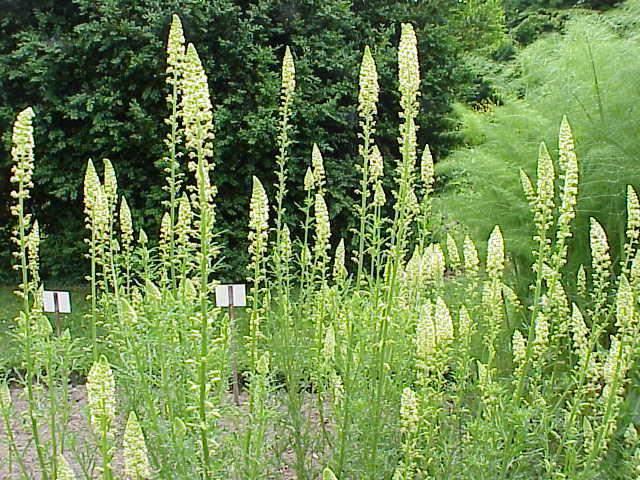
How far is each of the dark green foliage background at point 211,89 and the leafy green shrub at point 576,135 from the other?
2280 mm

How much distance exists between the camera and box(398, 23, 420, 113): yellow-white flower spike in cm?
276

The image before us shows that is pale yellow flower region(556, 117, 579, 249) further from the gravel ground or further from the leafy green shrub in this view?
the leafy green shrub

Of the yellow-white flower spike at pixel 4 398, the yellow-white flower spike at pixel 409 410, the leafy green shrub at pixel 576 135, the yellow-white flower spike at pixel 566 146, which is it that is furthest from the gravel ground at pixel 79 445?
the leafy green shrub at pixel 576 135

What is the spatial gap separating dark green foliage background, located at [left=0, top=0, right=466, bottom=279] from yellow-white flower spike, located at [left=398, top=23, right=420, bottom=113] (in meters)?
4.85

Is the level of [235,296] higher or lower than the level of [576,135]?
lower

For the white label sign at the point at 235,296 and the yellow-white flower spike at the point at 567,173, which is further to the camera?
the white label sign at the point at 235,296

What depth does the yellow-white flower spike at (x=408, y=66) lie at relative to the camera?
2762mm

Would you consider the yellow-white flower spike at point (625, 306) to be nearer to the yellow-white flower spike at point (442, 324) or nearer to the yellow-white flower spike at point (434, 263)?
the yellow-white flower spike at point (442, 324)

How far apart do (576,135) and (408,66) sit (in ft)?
8.71

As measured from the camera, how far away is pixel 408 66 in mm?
2826

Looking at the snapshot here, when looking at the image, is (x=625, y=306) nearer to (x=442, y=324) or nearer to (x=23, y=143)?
(x=442, y=324)

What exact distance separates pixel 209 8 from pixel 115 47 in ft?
3.52

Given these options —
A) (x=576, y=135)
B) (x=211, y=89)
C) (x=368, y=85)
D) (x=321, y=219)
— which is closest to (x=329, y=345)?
(x=321, y=219)

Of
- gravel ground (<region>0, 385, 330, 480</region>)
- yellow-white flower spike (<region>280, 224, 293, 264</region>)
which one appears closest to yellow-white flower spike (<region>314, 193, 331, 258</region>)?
yellow-white flower spike (<region>280, 224, 293, 264</region>)
